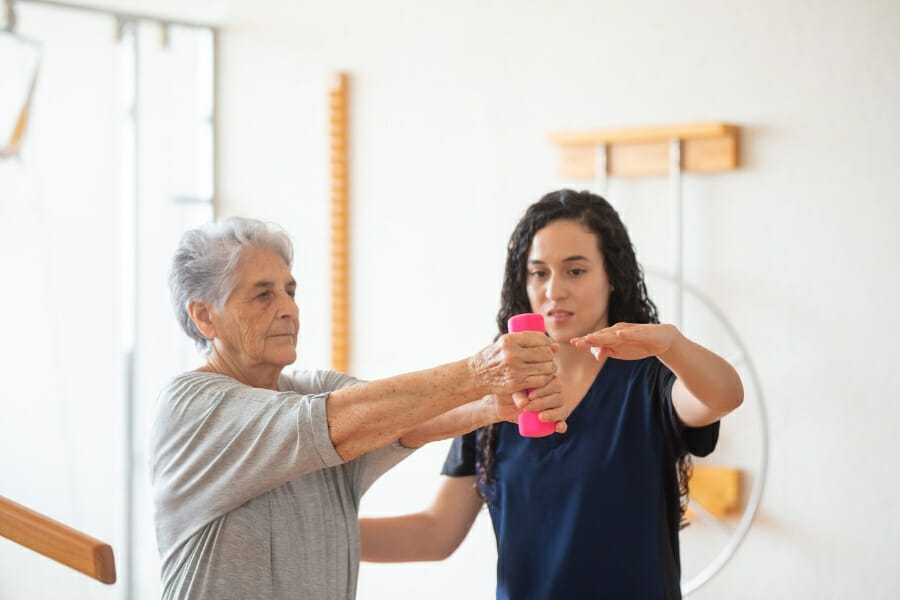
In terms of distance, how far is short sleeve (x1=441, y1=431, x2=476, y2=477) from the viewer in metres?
2.07

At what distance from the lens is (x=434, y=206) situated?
12.9 ft

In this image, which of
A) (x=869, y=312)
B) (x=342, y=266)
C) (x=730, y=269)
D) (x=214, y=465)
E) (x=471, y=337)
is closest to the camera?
(x=214, y=465)

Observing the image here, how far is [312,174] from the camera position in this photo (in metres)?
4.24

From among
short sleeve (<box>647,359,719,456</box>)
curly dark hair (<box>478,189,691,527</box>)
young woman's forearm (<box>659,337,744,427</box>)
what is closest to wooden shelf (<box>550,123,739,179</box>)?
curly dark hair (<box>478,189,691,527</box>)

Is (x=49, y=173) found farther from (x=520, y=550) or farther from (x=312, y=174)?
(x=520, y=550)

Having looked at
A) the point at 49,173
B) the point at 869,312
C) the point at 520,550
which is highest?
the point at 49,173

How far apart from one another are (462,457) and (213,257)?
65 cm

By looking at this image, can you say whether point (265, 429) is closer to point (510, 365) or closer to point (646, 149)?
point (510, 365)

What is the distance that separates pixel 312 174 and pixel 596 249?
2364 millimetres

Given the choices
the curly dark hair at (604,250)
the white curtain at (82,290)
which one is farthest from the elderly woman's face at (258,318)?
the white curtain at (82,290)

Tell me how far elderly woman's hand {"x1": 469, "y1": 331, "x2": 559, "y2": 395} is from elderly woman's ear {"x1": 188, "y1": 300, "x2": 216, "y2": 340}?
0.49 m

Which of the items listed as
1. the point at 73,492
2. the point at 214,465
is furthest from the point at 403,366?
the point at 214,465

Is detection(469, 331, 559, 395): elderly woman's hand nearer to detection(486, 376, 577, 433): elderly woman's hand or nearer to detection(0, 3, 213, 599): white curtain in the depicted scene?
detection(486, 376, 577, 433): elderly woman's hand

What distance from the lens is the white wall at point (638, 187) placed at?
304cm
